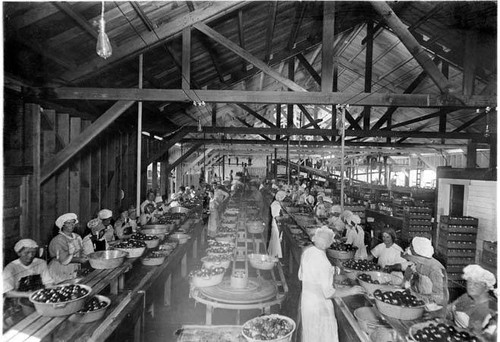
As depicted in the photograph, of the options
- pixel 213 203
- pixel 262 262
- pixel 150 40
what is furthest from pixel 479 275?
pixel 213 203

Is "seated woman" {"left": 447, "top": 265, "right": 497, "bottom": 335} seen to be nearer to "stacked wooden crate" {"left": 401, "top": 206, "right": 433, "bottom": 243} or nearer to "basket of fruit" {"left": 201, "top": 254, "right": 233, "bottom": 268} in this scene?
"basket of fruit" {"left": 201, "top": 254, "right": 233, "bottom": 268}

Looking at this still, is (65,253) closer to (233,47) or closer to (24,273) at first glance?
(24,273)

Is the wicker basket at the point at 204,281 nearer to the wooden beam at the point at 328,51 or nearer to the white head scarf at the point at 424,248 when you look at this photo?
the white head scarf at the point at 424,248

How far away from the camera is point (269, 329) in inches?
157

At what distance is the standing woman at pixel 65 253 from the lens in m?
5.49

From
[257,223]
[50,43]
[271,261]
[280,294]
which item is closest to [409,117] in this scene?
[257,223]

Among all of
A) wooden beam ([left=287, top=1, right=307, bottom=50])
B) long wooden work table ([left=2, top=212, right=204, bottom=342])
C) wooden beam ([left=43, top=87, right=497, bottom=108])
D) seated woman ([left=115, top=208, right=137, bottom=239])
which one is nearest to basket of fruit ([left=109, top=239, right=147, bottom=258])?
long wooden work table ([left=2, top=212, right=204, bottom=342])

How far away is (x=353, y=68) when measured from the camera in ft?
43.1

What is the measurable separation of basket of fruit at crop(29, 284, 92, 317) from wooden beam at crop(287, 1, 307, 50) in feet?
21.7

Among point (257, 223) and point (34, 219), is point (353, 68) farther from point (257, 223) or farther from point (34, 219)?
point (34, 219)

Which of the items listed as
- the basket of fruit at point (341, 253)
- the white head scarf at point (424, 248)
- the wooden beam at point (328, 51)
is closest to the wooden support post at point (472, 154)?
the wooden beam at point (328, 51)

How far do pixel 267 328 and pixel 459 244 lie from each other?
8371mm

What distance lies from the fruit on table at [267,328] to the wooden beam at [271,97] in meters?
3.45

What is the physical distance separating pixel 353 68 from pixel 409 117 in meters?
3.68
